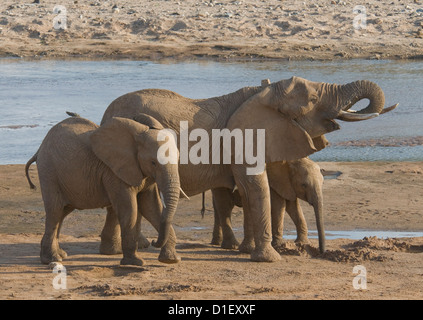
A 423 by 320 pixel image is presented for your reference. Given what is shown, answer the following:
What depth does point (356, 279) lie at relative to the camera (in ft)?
31.1

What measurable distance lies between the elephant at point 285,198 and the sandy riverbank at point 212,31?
19.5 m

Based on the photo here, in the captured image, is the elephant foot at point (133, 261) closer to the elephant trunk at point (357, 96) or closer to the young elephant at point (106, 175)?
the young elephant at point (106, 175)

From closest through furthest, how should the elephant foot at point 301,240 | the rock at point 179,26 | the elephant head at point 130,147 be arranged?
1. the elephant head at point 130,147
2. the elephant foot at point 301,240
3. the rock at point 179,26

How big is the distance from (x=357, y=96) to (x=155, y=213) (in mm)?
2395

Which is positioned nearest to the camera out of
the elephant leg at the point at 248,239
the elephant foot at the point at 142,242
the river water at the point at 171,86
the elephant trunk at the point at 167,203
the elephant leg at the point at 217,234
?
the elephant trunk at the point at 167,203

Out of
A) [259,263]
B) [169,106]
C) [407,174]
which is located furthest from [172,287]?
[407,174]

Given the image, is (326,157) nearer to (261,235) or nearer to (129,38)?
(261,235)

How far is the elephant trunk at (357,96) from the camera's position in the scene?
10234 mm

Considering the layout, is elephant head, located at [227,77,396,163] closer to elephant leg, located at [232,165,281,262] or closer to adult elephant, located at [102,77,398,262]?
adult elephant, located at [102,77,398,262]

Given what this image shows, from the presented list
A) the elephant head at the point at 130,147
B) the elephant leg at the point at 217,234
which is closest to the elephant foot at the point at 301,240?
the elephant leg at the point at 217,234
